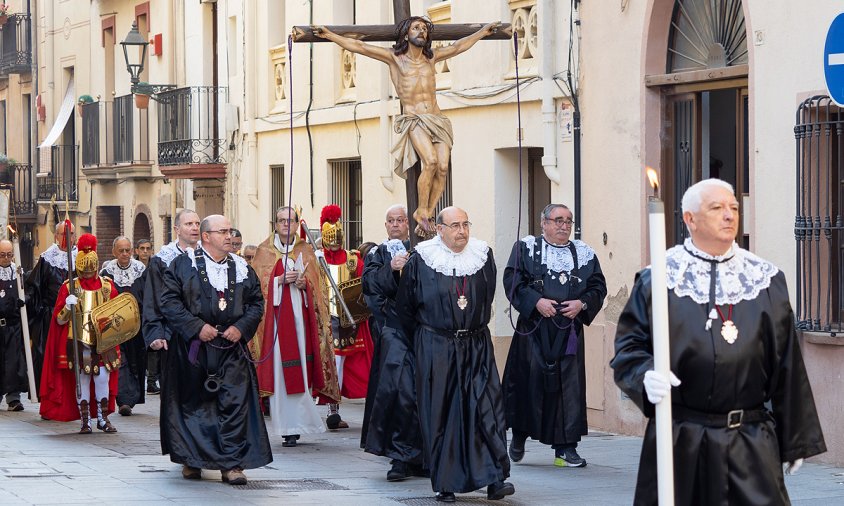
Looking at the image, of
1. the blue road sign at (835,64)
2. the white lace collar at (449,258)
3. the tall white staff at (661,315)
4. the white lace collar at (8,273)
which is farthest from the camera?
the white lace collar at (8,273)

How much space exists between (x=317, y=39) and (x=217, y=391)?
8.14 feet

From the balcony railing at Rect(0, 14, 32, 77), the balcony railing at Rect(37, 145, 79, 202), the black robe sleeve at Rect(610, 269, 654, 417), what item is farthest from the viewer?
the balcony railing at Rect(0, 14, 32, 77)

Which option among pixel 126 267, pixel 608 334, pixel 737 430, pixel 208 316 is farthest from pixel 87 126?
pixel 737 430

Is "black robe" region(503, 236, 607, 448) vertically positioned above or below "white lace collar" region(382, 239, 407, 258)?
below

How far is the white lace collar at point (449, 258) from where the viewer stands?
10586 mm

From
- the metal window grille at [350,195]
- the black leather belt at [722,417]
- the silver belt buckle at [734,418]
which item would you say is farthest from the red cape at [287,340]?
the silver belt buckle at [734,418]

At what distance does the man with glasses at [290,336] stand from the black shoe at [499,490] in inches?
146

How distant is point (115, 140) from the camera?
103ft

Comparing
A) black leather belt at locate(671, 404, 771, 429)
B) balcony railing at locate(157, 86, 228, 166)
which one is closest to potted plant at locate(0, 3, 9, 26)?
balcony railing at locate(157, 86, 228, 166)

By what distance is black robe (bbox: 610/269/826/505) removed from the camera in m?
6.27

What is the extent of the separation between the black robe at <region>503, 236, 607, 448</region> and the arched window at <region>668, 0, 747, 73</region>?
2.28 metres

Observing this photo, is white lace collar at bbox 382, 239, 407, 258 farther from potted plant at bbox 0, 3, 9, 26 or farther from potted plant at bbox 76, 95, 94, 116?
→ potted plant at bbox 0, 3, 9, 26

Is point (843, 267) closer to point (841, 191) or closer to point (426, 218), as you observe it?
point (841, 191)

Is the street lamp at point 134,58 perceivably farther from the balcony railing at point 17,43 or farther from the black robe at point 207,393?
the black robe at point 207,393
